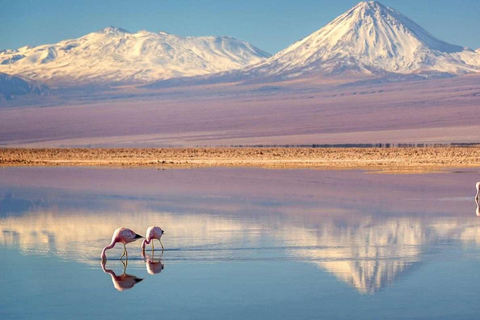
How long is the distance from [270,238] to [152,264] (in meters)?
2.39

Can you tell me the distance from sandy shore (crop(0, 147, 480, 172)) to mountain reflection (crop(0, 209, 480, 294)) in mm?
13980

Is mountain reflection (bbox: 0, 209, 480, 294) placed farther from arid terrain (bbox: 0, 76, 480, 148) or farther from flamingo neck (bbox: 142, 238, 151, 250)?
arid terrain (bbox: 0, 76, 480, 148)

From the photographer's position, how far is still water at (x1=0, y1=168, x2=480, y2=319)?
8.95 m

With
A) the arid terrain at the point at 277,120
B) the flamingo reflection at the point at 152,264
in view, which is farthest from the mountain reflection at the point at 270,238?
the arid terrain at the point at 277,120

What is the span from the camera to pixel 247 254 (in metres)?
11.8

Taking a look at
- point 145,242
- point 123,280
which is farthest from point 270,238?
point 123,280

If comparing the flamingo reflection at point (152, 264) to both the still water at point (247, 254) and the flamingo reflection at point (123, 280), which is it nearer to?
the still water at point (247, 254)

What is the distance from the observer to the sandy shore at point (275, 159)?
3156 centimetres

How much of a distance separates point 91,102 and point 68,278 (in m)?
150

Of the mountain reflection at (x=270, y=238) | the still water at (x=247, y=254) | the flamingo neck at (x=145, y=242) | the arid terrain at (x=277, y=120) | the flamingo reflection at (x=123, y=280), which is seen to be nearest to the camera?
the still water at (x=247, y=254)

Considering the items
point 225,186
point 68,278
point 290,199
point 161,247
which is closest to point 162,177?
point 225,186

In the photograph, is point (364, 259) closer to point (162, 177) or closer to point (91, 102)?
point (162, 177)

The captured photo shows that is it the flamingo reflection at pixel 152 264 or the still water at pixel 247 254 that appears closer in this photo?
the still water at pixel 247 254

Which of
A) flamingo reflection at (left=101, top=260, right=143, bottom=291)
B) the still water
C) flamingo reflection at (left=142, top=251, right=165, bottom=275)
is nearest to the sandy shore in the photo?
the still water
